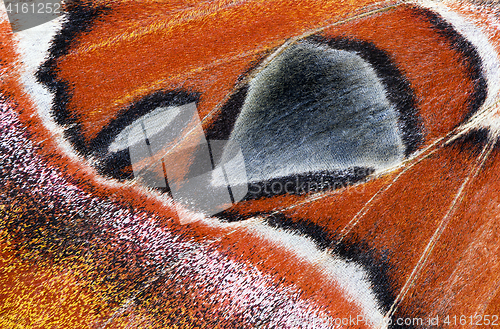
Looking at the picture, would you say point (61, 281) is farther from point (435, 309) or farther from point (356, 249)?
point (435, 309)

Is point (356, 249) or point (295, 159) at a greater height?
point (295, 159)

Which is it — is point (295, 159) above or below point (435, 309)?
above

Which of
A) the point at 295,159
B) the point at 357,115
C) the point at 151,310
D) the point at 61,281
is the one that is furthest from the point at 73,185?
the point at 357,115

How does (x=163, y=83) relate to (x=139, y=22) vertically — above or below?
below

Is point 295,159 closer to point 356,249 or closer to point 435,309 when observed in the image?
point 356,249

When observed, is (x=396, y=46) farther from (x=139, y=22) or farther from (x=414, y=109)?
(x=139, y=22)

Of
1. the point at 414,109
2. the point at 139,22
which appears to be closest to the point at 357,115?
the point at 414,109

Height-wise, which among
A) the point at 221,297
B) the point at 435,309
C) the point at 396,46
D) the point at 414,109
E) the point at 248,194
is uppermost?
the point at 396,46

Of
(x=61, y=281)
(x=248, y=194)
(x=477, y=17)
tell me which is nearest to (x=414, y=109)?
(x=477, y=17)
